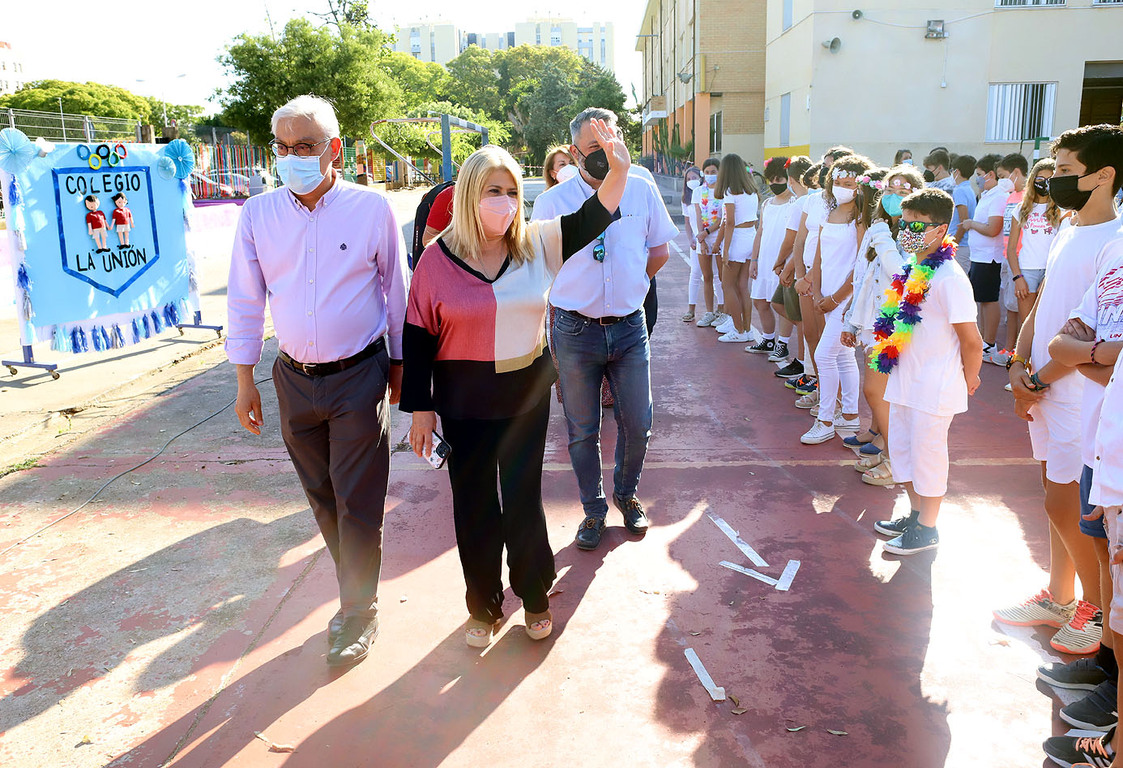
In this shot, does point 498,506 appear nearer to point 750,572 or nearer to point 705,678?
point 705,678

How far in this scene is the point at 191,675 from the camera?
124 inches

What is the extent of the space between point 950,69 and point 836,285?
52.8 ft

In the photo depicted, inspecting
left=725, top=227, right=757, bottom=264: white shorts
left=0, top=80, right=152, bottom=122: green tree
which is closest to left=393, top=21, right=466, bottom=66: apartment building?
left=0, top=80, right=152, bottom=122: green tree

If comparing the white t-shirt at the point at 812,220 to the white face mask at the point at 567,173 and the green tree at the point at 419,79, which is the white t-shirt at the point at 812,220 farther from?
the green tree at the point at 419,79

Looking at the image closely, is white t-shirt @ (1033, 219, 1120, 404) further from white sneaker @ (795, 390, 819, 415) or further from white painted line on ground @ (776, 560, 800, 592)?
white sneaker @ (795, 390, 819, 415)

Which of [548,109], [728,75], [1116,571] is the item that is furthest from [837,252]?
[548,109]

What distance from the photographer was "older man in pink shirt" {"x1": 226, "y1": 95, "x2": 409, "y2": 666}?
311cm

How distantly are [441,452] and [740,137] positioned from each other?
26961 millimetres

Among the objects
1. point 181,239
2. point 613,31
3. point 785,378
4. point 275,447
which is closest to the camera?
point 275,447

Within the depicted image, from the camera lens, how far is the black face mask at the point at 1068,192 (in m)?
2.97

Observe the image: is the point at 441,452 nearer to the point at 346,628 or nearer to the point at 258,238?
the point at 346,628

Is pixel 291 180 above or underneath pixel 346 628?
above

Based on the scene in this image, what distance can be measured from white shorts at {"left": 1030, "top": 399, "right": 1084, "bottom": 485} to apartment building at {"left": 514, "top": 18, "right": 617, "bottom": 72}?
173386mm

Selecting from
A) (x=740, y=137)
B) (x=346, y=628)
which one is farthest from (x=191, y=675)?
(x=740, y=137)
